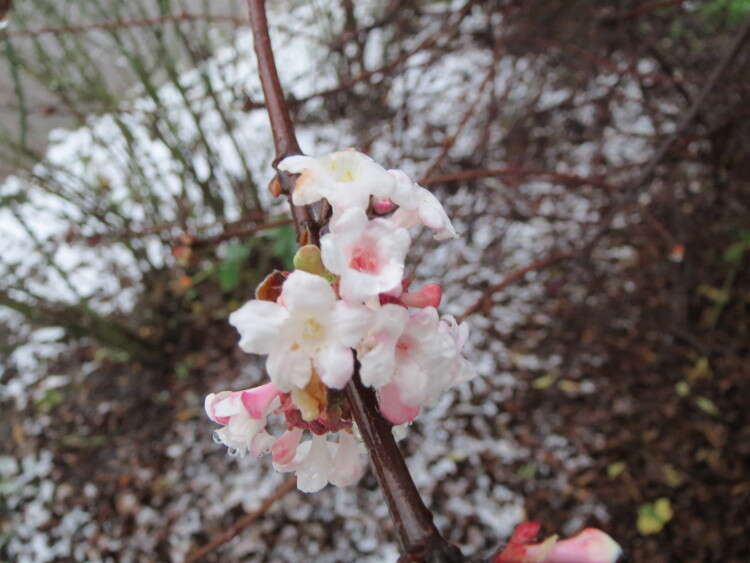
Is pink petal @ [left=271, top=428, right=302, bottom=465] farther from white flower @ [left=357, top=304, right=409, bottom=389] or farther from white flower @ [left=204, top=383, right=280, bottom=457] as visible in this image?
white flower @ [left=357, top=304, right=409, bottom=389]

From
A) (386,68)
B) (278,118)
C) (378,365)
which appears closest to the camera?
(378,365)

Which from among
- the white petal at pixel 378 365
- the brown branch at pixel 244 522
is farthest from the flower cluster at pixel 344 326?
the brown branch at pixel 244 522

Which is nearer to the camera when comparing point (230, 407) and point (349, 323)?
point (349, 323)

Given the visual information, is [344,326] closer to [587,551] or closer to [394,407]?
[394,407]

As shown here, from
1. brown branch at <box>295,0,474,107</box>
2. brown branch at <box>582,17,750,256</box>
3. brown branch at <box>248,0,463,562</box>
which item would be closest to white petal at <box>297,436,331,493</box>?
brown branch at <box>248,0,463,562</box>

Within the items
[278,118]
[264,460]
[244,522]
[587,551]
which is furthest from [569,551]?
[264,460]

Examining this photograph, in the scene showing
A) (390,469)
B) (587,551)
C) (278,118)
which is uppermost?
(278,118)

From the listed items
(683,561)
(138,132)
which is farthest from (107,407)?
(683,561)
